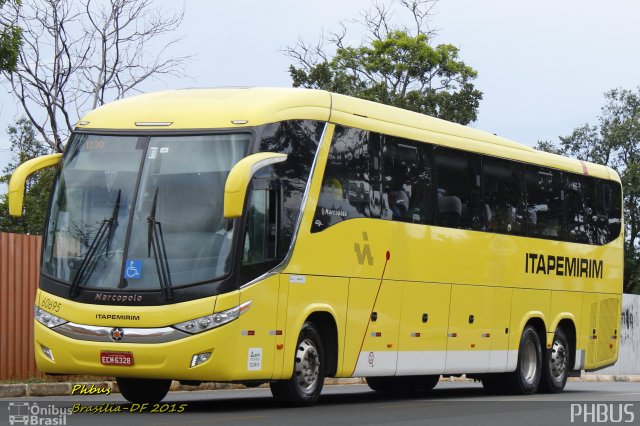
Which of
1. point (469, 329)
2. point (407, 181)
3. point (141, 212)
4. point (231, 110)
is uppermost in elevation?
point (231, 110)

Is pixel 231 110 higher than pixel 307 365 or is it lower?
higher

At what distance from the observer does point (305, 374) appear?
52.0ft

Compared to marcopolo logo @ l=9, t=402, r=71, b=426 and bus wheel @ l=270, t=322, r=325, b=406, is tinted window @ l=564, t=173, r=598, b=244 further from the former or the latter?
marcopolo logo @ l=9, t=402, r=71, b=426

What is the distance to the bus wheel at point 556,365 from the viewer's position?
2238cm

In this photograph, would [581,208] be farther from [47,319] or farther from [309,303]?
[47,319]

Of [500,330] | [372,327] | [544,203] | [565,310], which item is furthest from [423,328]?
[565,310]

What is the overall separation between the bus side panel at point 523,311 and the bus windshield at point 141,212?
25.8 feet

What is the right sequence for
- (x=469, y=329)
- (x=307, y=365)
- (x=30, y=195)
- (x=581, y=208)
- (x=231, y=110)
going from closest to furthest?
1. (x=231, y=110)
2. (x=307, y=365)
3. (x=469, y=329)
4. (x=581, y=208)
5. (x=30, y=195)

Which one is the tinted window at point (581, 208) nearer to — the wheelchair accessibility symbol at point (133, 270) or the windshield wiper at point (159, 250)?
the windshield wiper at point (159, 250)

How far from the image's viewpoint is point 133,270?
47.8ft

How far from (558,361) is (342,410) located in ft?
26.5

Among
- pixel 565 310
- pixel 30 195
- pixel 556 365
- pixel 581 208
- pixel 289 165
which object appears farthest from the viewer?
pixel 30 195

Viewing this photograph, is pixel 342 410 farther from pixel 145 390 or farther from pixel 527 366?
pixel 527 366

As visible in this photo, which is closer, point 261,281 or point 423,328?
point 261,281
